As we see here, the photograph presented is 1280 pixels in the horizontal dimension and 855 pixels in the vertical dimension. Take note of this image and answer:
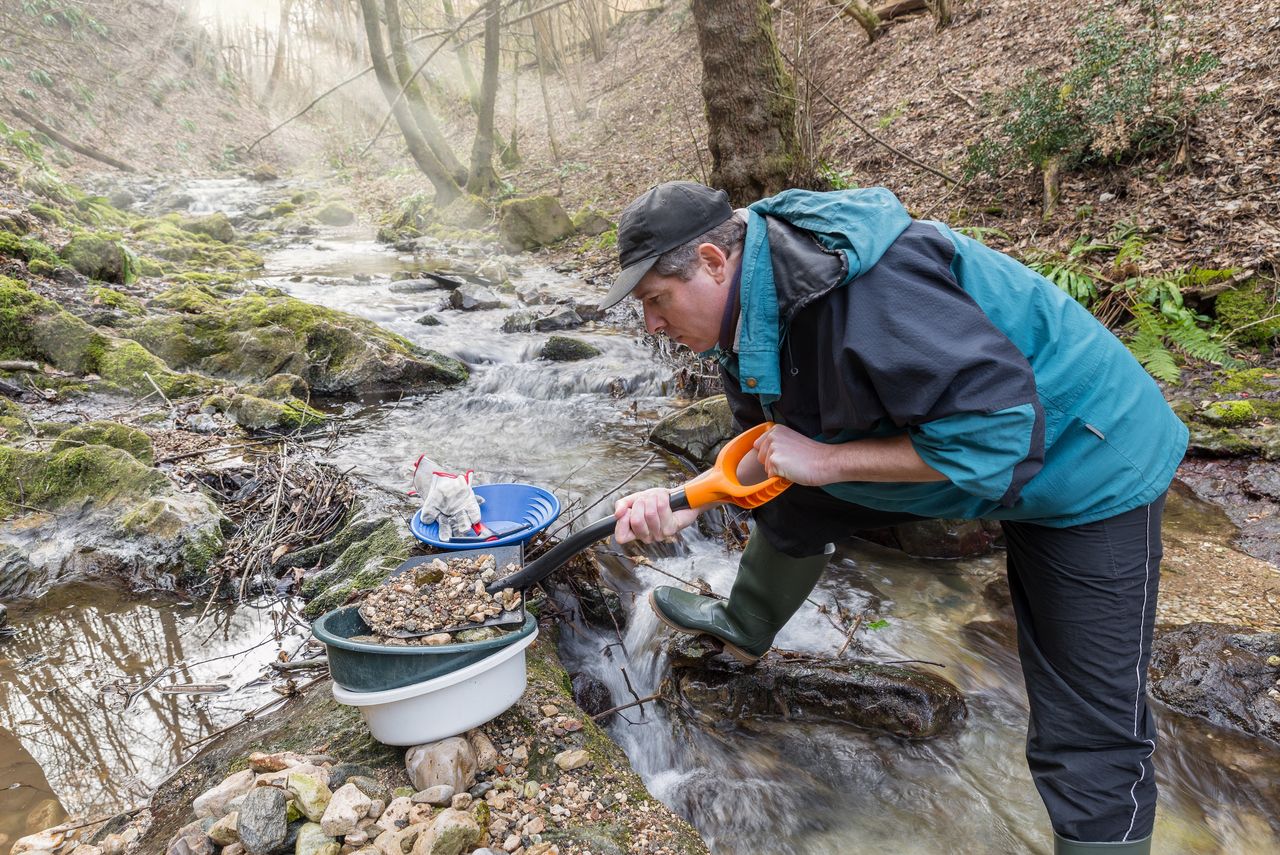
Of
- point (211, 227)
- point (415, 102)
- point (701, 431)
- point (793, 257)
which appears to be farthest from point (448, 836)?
point (415, 102)

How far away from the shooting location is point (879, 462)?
5.74 ft

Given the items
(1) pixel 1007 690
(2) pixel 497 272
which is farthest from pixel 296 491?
(2) pixel 497 272

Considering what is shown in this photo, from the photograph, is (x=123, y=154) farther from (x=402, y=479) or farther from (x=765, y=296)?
(x=765, y=296)

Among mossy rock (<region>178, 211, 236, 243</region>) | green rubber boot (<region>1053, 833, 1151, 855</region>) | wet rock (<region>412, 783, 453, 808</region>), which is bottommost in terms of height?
green rubber boot (<region>1053, 833, 1151, 855</region>)

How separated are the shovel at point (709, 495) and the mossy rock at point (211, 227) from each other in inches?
569

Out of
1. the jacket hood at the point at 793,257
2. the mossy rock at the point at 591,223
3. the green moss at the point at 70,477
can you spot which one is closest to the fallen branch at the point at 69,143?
the mossy rock at the point at 591,223

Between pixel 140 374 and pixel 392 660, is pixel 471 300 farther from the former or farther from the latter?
pixel 392 660

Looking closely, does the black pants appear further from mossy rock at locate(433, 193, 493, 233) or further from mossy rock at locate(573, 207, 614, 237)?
mossy rock at locate(433, 193, 493, 233)

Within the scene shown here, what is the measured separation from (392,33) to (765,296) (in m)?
15.1

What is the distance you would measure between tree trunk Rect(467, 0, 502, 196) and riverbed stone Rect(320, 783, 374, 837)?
1366 centimetres

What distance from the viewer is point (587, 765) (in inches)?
85.6

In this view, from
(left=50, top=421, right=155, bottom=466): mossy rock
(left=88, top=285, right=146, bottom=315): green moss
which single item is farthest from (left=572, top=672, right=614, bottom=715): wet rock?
(left=88, top=285, right=146, bottom=315): green moss

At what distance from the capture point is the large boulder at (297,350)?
666 centimetres

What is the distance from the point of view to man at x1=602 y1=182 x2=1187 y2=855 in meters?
1.53
